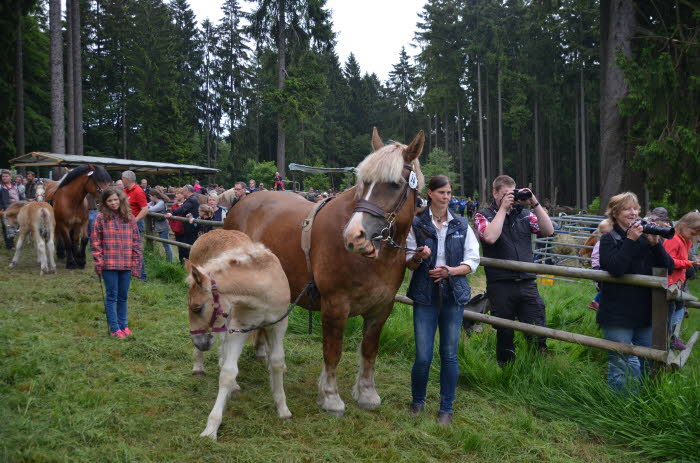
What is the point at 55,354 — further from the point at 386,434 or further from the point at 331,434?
the point at 386,434

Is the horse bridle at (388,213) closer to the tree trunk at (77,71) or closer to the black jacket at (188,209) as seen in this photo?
the black jacket at (188,209)

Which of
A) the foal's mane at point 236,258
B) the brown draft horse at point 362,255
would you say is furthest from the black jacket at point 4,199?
the foal's mane at point 236,258

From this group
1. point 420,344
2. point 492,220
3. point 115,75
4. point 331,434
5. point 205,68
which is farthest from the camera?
point 205,68

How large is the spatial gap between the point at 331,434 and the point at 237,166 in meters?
49.0

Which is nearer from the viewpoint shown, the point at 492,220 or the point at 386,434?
the point at 386,434

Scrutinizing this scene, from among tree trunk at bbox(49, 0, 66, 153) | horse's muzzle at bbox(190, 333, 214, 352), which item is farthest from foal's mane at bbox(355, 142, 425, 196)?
tree trunk at bbox(49, 0, 66, 153)

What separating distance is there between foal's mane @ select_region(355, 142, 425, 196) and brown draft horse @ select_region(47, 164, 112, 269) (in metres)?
7.51

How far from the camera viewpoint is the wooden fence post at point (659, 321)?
364 cm

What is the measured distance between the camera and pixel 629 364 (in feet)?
12.7

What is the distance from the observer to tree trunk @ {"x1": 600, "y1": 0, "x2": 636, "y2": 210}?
1188 centimetres

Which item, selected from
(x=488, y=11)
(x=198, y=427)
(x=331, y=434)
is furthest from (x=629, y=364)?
(x=488, y=11)

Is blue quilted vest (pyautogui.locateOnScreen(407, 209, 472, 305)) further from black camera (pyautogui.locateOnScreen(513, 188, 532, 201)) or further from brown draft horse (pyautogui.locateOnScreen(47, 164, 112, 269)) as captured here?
brown draft horse (pyautogui.locateOnScreen(47, 164, 112, 269))

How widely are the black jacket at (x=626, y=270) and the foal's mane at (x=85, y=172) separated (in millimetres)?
8668

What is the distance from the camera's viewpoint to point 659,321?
12.1 ft
